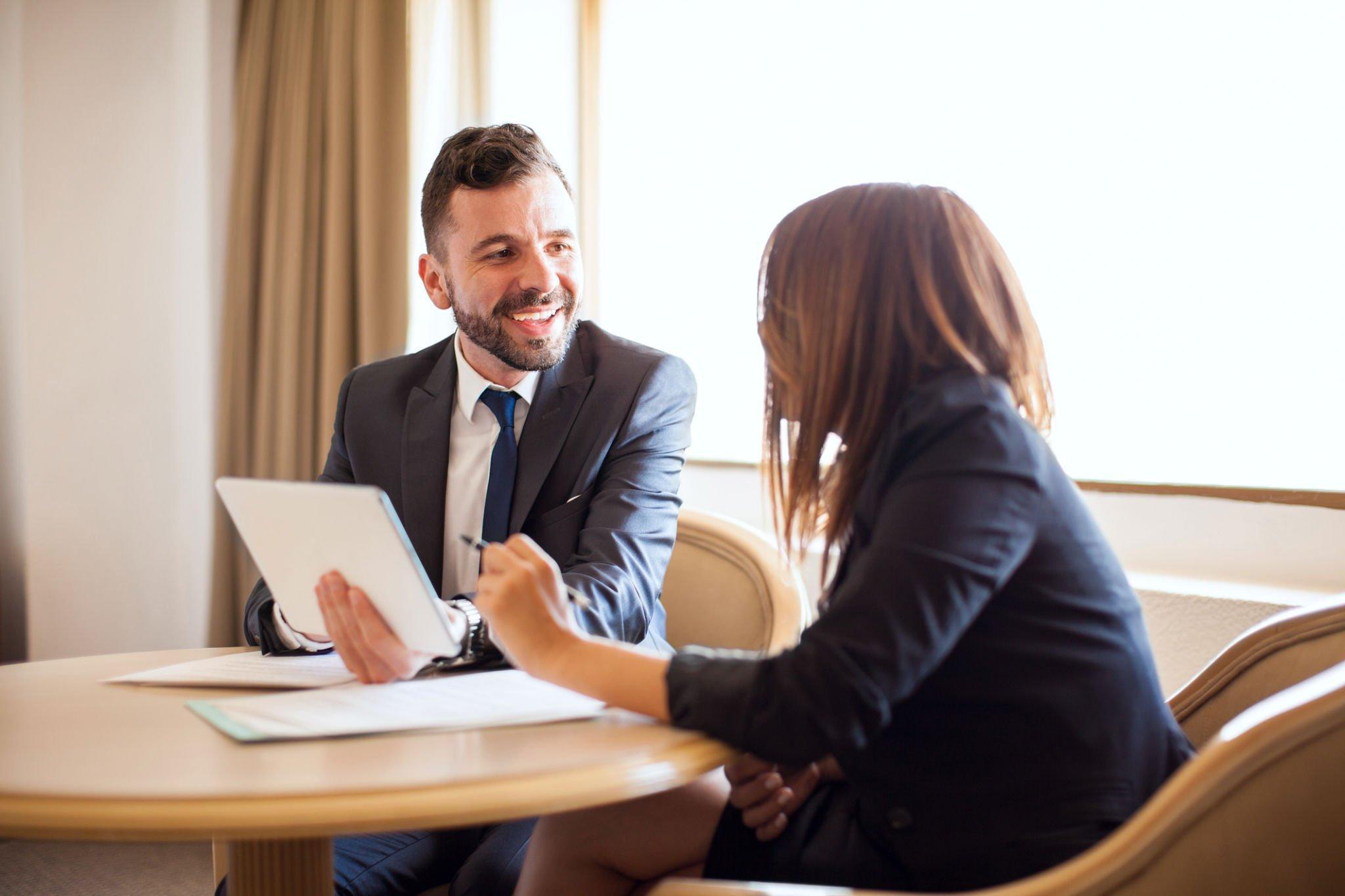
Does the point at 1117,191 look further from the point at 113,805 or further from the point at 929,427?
the point at 113,805

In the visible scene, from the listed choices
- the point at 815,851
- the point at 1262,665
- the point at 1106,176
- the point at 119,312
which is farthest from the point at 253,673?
the point at 119,312

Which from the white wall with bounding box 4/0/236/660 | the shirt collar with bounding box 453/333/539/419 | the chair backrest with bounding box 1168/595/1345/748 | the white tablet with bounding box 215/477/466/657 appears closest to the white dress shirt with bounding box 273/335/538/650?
the shirt collar with bounding box 453/333/539/419

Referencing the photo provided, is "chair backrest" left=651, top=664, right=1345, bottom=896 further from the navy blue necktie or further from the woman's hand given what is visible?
the navy blue necktie

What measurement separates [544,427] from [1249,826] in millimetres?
1214

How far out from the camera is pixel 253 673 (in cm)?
133

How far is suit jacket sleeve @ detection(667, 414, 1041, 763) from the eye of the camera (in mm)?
905

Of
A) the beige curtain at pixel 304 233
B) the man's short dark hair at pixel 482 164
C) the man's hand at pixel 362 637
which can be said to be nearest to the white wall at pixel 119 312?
the beige curtain at pixel 304 233

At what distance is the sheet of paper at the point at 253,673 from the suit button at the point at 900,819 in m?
0.65

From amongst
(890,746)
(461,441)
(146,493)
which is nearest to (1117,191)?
(461,441)

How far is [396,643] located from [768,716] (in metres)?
0.47

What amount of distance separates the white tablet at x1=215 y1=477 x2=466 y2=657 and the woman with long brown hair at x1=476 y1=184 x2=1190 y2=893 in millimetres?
81

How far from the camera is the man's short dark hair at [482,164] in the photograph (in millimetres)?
1871

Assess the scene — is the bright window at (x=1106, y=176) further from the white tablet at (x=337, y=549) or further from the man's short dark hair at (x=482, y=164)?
the white tablet at (x=337, y=549)

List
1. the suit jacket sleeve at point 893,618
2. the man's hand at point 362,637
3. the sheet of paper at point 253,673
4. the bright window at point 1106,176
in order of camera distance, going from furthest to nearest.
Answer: the bright window at point 1106,176
the sheet of paper at point 253,673
the man's hand at point 362,637
the suit jacket sleeve at point 893,618
